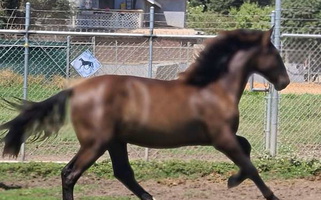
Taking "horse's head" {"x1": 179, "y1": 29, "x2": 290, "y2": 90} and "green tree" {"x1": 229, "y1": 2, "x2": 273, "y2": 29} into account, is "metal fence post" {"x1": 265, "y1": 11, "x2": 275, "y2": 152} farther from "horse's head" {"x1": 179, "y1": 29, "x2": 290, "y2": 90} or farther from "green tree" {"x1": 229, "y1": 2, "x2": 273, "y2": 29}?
"horse's head" {"x1": 179, "y1": 29, "x2": 290, "y2": 90}

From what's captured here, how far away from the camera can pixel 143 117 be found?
7.54 metres

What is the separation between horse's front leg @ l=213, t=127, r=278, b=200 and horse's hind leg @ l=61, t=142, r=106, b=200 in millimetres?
1178

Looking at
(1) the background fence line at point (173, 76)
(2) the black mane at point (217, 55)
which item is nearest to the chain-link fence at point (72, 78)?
(1) the background fence line at point (173, 76)

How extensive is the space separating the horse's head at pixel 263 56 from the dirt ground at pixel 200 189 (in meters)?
1.52

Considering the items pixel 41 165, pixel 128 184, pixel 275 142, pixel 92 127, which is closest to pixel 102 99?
pixel 92 127

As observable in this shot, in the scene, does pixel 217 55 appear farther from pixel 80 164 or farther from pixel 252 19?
pixel 252 19

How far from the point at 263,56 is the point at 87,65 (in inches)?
130

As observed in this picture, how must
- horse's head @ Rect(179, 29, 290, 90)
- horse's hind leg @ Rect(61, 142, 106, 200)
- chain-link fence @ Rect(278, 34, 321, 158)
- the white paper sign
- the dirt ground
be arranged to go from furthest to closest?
chain-link fence @ Rect(278, 34, 321, 158)
the white paper sign
the dirt ground
horse's head @ Rect(179, 29, 290, 90)
horse's hind leg @ Rect(61, 142, 106, 200)

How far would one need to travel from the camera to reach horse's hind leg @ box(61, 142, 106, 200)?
7.38m

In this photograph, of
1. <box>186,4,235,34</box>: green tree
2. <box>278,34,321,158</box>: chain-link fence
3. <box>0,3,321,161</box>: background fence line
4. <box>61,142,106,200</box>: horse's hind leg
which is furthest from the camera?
<box>186,4,235,34</box>: green tree

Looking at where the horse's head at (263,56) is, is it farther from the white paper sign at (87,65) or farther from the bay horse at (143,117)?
the white paper sign at (87,65)

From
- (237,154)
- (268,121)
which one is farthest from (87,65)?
(237,154)

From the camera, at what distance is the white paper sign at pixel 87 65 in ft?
34.6

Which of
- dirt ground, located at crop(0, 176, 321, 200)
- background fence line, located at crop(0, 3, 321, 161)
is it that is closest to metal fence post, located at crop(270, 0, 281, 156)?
background fence line, located at crop(0, 3, 321, 161)
